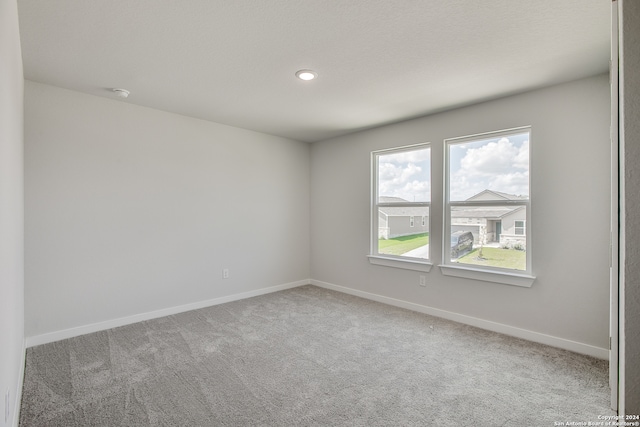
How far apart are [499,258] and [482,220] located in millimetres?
439

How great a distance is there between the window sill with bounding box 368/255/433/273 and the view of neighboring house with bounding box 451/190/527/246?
56 centimetres

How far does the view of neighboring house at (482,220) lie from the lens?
10.6 ft

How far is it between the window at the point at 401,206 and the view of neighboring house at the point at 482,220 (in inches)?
0.5

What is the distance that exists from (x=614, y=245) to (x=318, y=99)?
2.70 m

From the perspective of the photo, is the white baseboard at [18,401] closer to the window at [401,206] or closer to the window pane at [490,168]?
the window at [401,206]

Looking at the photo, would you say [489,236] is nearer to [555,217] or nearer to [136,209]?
[555,217]

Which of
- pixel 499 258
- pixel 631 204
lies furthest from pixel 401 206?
pixel 631 204

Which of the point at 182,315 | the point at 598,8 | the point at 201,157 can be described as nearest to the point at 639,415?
the point at 598,8

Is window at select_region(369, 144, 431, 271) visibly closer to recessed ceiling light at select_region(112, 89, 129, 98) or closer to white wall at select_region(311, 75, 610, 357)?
white wall at select_region(311, 75, 610, 357)

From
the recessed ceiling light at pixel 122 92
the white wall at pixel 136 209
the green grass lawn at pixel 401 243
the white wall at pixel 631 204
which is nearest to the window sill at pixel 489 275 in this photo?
the green grass lawn at pixel 401 243

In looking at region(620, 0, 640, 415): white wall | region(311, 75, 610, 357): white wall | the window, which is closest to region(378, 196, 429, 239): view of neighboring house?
the window

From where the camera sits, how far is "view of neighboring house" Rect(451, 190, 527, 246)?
322cm

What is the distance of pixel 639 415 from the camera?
3.00 ft

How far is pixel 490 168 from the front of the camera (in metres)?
3.43
